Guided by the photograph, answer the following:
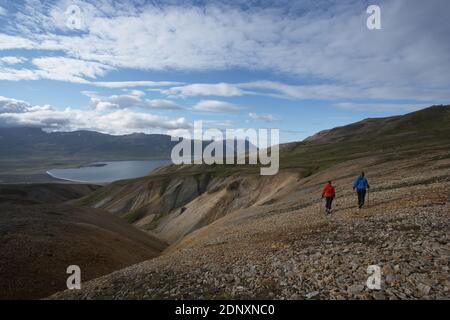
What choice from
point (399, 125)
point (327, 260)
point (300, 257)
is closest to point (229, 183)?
point (300, 257)

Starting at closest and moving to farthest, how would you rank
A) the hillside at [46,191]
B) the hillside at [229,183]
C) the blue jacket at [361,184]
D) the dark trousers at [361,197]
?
1. the blue jacket at [361,184]
2. the dark trousers at [361,197]
3. the hillside at [229,183]
4. the hillside at [46,191]

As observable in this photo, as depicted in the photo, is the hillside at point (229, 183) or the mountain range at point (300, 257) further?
the hillside at point (229, 183)

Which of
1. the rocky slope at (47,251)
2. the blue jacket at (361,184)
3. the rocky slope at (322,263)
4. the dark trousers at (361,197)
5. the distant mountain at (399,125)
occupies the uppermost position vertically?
the distant mountain at (399,125)

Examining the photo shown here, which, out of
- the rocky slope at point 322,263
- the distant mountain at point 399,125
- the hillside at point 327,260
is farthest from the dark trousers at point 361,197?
the distant mountain at point 399,125

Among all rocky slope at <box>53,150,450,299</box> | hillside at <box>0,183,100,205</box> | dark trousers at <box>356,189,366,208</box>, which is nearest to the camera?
rocky slope at <box>53,150,450,299</box>

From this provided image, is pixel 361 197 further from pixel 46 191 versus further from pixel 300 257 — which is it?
pixel 46 191

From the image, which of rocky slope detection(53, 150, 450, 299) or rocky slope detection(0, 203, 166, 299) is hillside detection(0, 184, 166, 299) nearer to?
rocky slope detection(0, 203, 166, 299)

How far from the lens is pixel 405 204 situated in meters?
21.7

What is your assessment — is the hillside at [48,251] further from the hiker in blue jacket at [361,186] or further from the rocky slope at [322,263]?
the hiker in blue jacket at [361,186]

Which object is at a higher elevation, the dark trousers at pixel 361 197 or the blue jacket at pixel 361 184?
the blue jacket at pixel 361 184

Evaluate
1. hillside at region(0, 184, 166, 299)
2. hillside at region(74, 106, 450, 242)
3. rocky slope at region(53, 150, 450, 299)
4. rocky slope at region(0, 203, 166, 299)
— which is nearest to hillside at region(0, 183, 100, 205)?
hillside at region(74, 106, 450, 242)

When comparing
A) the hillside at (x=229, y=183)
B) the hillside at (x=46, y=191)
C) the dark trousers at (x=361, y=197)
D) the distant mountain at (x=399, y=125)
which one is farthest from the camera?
the distant mountain at (x=399, y=125)
